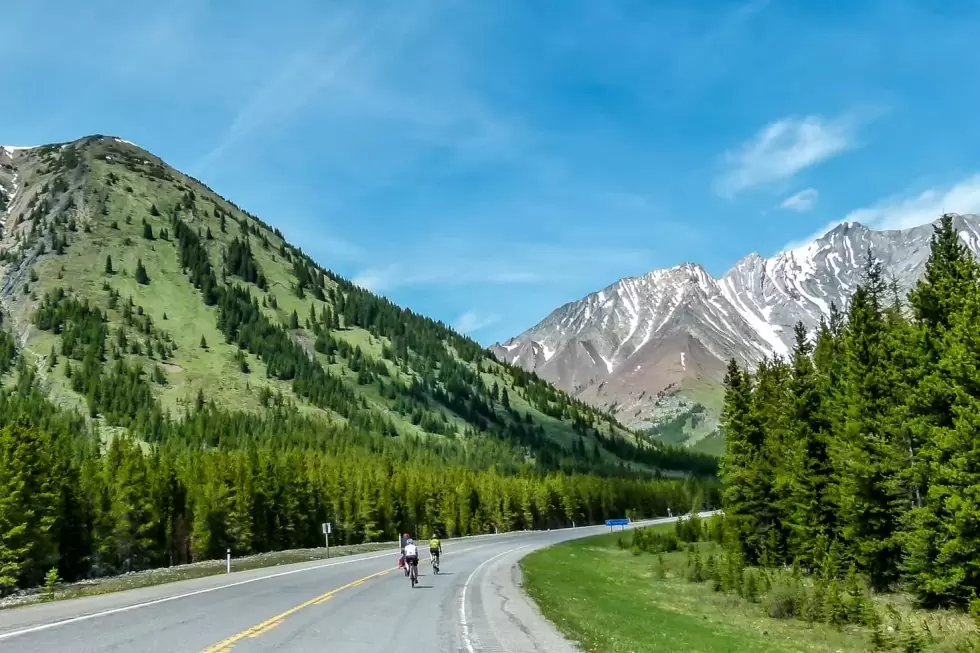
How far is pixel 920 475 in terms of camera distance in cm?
3638

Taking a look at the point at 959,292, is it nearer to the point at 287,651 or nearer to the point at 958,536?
the point at 958,536

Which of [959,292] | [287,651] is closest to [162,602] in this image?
[287,651]

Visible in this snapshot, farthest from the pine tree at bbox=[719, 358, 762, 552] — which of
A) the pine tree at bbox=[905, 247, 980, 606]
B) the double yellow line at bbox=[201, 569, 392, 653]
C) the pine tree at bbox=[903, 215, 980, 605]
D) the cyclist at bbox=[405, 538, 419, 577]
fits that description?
the double yellow line at bbox=[201, 569, 392, 653]

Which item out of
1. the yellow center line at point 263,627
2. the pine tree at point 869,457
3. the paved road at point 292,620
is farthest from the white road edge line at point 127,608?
the pine tree at point 869,457

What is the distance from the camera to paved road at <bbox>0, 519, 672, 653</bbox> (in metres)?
Result: 17.3

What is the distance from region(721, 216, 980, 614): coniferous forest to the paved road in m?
18.8

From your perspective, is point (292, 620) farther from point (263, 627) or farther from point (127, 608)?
point (127, 608)

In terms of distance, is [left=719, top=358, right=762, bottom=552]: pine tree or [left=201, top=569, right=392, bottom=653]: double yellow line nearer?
[left=201, top=569, right=392, bottom=653]: double yellow line

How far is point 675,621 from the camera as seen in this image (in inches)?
1110

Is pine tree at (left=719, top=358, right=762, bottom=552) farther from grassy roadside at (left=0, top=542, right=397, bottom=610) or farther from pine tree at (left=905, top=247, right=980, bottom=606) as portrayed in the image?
grassy roadside at (left=0, top=542, right=397, bottom=610)

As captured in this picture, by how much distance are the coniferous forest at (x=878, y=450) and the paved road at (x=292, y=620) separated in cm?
1876

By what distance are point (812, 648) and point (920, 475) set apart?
16.5 m

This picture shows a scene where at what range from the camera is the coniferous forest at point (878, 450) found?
104 feet

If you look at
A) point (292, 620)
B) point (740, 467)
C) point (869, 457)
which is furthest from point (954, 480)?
point (740, 467)
